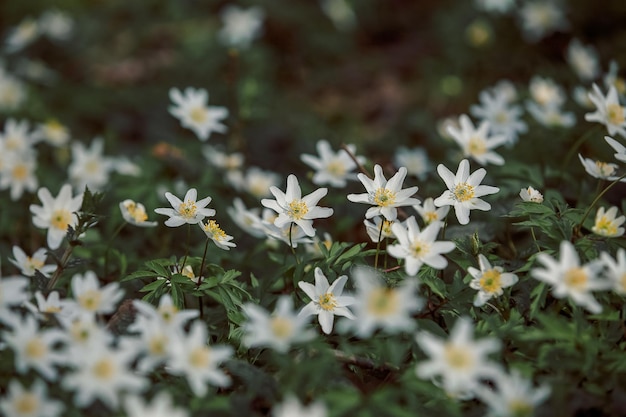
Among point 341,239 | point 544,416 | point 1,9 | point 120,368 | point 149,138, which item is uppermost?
point 1,9

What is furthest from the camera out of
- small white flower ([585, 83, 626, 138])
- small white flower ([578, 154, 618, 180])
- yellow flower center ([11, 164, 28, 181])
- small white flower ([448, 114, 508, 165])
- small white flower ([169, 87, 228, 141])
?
small white flower ([169, 87, 228, 141])

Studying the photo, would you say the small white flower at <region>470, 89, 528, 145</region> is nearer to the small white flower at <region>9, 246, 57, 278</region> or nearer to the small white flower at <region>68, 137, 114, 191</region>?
the small white flower at <region>68, 137, 114, 191</region>

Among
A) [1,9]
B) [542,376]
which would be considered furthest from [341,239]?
[1,9]

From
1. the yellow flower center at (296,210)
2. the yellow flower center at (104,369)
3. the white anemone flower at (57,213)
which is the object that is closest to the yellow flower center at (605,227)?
the yellow flower center at (296,210)

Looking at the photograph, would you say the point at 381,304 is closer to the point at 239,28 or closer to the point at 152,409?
the point at 152,409

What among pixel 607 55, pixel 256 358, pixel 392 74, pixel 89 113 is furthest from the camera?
pixel 392 74

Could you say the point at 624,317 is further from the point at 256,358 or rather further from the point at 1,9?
the point at 1,9

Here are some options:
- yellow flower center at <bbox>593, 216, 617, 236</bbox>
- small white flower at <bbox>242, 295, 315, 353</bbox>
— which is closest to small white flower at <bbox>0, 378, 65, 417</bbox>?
small white flower at <bbox>242, 295, 315, 353</bbox>

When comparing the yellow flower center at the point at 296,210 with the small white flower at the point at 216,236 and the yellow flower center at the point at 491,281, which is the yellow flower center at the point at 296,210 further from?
the yellow flower center at the point at 491,281
